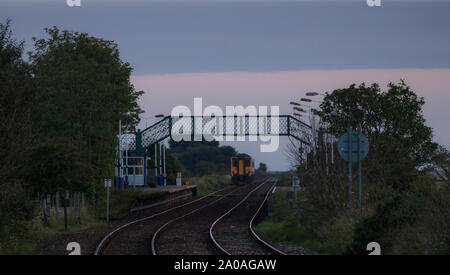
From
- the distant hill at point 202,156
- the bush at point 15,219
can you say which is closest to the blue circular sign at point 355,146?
the bush at point 15,219

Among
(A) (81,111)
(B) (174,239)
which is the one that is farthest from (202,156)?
(B) (174,239)

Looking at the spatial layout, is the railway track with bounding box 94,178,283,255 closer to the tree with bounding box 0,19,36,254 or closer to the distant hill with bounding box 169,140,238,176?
the tree with bounding box 0,19,36,254

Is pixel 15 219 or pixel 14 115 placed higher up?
pixel 14 115

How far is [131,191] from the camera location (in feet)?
132

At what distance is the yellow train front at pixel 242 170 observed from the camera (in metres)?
78.6

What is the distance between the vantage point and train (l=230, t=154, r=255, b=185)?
257ft

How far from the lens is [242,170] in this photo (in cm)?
7994

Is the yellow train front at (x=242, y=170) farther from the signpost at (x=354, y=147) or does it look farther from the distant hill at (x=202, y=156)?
the distant hill at (x=202, y=156)

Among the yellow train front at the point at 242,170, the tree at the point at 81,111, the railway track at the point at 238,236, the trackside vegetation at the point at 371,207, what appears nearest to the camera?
the trackside vegetation at the point at 371,207

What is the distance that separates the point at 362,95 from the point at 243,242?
85.6 feet

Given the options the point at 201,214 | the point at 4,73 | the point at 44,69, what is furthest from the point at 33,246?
the point at 44,69

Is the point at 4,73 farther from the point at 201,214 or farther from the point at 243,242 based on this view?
the point at 201,214

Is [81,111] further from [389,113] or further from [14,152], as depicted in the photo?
[389,113]

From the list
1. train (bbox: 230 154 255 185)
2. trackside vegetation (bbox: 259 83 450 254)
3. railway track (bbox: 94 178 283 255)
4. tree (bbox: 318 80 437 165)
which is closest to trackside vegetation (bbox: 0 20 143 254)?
railway track (bbox: 94 178 283 255)
